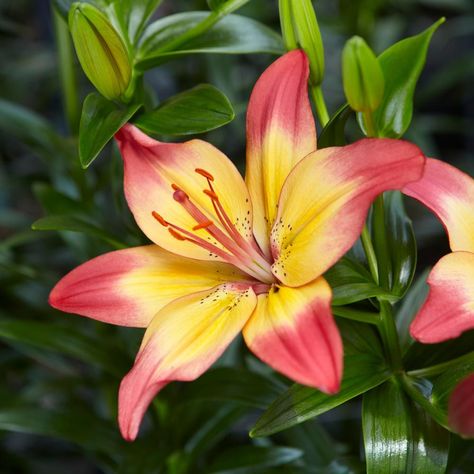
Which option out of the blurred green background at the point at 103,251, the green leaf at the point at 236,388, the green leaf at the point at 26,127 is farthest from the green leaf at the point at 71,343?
the green leaf at the point at 26,127

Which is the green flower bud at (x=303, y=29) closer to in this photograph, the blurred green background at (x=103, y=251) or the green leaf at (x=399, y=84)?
the green leaf at (x=399, y=84)

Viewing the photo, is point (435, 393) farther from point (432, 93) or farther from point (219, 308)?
point (432, 93)

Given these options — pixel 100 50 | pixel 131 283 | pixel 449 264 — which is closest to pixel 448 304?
pixel 449 264

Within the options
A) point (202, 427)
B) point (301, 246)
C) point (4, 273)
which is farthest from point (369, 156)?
point (4, 273)

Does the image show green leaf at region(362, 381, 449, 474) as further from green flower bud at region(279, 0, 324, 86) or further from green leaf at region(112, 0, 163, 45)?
green leaf at region(112, 0, 163, 45)

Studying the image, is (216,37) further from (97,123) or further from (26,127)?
(26,127)

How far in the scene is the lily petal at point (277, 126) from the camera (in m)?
0.63

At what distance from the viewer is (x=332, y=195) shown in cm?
57

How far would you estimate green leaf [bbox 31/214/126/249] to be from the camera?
726 mm

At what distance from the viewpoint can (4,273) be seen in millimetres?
1167

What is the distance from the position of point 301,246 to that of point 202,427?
431mm

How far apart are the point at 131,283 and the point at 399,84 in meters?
0.27

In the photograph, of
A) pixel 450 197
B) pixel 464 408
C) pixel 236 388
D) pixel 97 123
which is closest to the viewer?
pixel 464 408

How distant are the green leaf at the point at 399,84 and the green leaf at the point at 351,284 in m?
0.12
